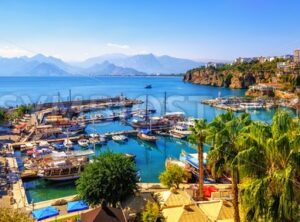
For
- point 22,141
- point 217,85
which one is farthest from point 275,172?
point 217,85

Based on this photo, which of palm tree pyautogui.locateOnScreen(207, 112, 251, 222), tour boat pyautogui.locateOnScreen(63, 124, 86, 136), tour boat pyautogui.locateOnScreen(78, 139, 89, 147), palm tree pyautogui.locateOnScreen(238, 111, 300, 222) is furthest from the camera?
tour boat pyautogui.locateOnScreen(63, 124, 86, 136)

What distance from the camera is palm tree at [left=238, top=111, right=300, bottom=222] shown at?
9023 mm

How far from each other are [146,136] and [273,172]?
43.3 meters

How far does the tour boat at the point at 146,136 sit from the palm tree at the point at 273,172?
41173 mm

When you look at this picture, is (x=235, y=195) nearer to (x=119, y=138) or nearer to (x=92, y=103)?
(x=119, y=138)

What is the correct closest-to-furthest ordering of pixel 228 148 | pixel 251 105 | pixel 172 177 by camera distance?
pixel 228 148, pixel 172 177, pixel 251 105

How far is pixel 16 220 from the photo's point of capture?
12.1 meters

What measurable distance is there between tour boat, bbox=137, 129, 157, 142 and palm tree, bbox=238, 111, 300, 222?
41173mm

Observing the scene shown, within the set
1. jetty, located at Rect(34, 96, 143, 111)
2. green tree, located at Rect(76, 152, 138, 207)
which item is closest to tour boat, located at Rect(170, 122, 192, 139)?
green tree, located at Rect(76, 152, 138, 207)

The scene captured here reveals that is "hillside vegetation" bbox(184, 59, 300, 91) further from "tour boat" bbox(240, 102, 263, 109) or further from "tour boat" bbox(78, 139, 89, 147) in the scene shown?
"tour boat" bbox(78, 139, 89, 147)

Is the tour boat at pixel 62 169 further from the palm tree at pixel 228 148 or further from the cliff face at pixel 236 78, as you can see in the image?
the cliff face at pixel 236 78

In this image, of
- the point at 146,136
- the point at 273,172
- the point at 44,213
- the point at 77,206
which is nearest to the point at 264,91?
the point at 146,136

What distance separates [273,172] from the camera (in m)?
9.44

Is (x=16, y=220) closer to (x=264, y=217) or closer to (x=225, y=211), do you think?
(x=264, y=217)
